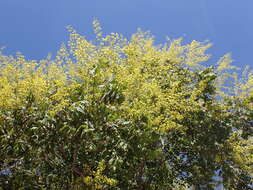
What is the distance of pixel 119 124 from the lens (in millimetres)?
6043

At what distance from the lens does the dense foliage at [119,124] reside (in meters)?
5.83

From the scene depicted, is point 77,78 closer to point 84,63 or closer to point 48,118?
point 84,63

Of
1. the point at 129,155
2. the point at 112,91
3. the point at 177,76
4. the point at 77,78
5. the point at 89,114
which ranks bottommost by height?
the point at 129,155

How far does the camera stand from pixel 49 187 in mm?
6551

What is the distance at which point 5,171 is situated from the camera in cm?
664

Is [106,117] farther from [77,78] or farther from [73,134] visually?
[77,78]

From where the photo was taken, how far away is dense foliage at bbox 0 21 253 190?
583 centimetres

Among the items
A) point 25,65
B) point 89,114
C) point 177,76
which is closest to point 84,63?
point 25,65

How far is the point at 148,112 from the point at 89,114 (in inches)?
43.9

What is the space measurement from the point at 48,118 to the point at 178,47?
21.7 ft

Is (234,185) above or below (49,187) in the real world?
above

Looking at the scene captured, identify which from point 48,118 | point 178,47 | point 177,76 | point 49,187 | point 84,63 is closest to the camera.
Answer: point 48,118

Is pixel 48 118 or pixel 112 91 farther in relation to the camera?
pixel 112 91

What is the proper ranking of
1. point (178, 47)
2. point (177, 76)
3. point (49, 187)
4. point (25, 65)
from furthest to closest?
1. point (178, 47)
2. point (177, 76)
3. point (25, 65)
4. point (49, 187)
